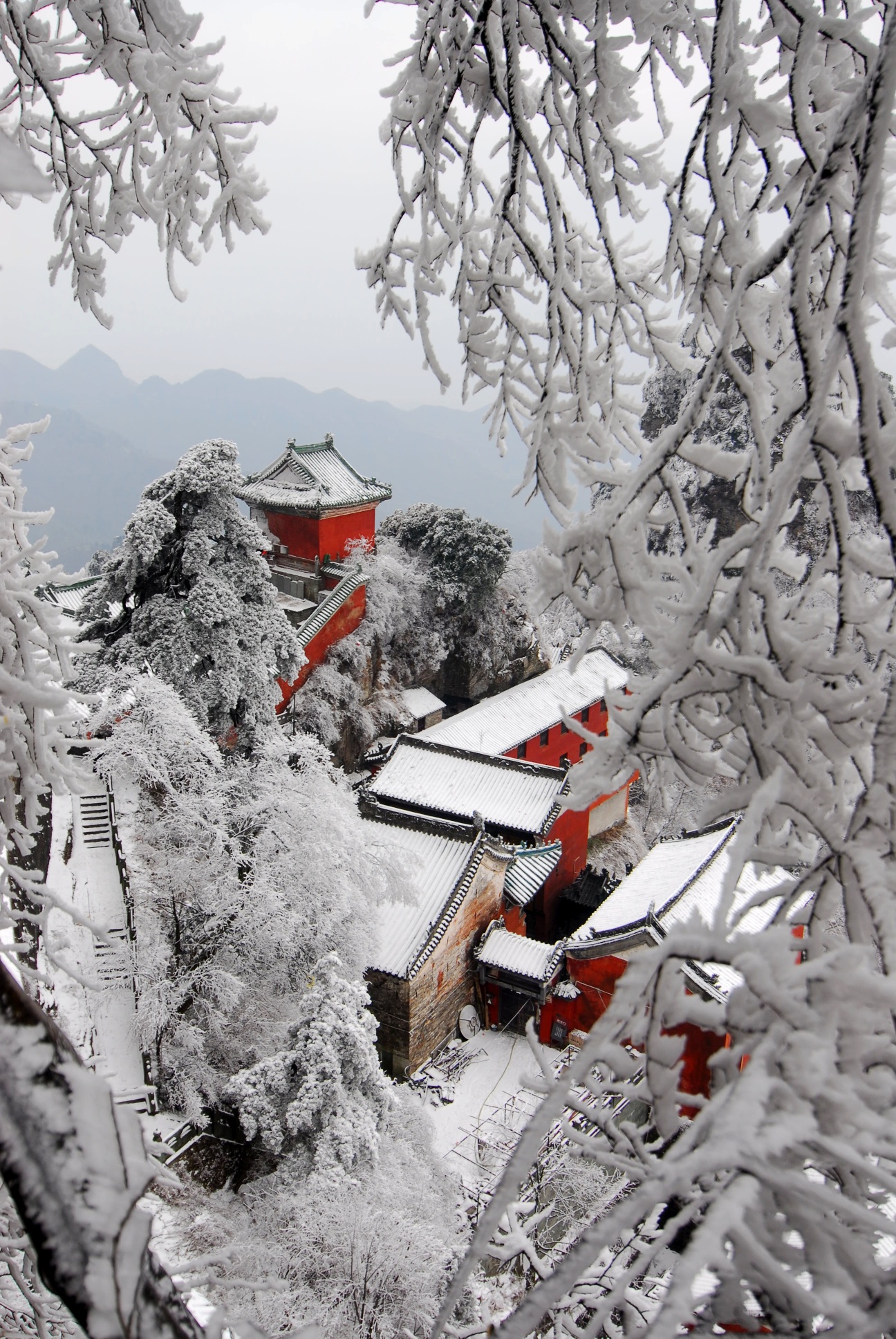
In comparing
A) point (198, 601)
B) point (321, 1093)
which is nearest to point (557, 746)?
point (198, 601)

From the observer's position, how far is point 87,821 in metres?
10.2

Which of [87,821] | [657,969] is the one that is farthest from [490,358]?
[87,821]

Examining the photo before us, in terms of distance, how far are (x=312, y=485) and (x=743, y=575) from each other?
15971 mm

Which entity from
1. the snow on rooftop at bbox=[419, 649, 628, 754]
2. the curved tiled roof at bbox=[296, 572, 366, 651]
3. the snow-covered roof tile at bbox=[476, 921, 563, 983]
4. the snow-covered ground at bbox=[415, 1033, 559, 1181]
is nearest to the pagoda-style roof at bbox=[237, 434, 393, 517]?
the curved tiled roof at bbox=[296, 572, 366, 651]

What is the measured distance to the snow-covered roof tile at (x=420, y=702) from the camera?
53.0ft

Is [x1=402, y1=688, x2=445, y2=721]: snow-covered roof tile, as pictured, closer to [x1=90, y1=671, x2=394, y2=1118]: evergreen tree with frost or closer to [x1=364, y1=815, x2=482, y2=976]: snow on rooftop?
[x1=364, y1=815, x2=482, y2=976]: snow on rooftop

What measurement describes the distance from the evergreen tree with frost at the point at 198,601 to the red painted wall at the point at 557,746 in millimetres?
6746

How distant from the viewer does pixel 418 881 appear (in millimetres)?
10953

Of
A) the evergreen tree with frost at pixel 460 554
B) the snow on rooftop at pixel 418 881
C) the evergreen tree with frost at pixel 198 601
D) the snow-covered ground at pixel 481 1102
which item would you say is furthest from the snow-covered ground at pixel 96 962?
the evergreen tree with frost at pixel 460 554

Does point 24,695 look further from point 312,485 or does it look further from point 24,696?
point 312,485

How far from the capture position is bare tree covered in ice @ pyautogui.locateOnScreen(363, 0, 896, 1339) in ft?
2.73

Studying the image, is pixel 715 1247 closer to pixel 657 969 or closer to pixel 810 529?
pixel 657 969

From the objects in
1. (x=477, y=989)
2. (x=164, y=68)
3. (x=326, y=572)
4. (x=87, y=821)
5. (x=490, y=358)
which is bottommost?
(x=477, y=989)

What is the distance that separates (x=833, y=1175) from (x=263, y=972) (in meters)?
7.89
